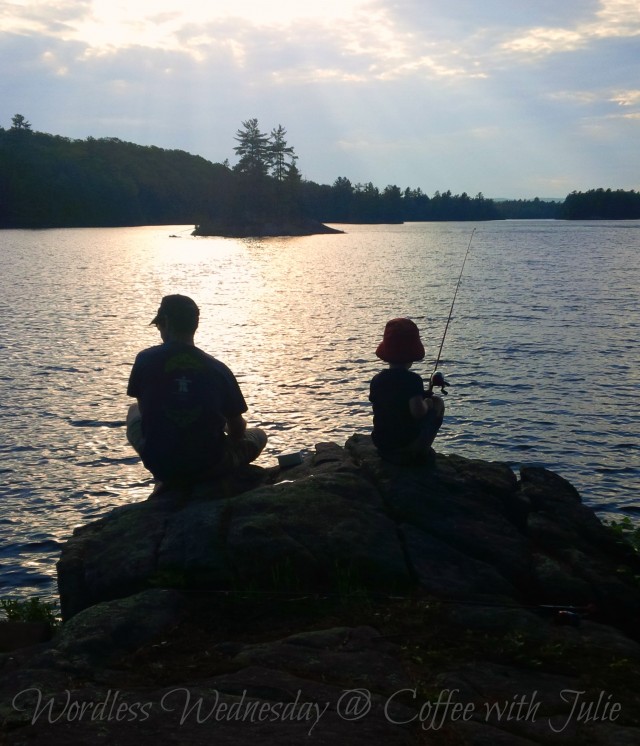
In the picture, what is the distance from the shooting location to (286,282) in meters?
54.1

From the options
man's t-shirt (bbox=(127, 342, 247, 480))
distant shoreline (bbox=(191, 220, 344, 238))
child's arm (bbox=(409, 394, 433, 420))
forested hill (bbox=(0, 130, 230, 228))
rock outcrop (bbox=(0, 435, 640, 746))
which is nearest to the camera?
rock outcrop (bbox=(0, 435, 640, 746))

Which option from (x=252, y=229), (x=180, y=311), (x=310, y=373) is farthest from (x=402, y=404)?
(x=252, y=229)

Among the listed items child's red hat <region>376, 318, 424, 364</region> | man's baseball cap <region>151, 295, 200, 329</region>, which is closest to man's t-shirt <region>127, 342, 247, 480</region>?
man's baseball cap <region>151, 295, 200, 329</region>

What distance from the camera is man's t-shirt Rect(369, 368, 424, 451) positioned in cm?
784

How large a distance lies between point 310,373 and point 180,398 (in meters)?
14.3

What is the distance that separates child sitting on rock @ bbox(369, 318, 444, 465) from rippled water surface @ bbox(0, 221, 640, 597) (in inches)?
161

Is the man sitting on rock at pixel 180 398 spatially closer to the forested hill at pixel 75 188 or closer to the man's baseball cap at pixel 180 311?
the man's baseball cap at pixel 180 311

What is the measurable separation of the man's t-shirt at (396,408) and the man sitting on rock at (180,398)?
140cm

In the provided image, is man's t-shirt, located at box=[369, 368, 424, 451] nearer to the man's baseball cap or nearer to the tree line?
the man's baseball cap

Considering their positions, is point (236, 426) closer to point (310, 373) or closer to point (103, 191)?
point (310, 373)

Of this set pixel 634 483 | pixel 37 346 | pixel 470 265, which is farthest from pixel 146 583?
pixel 470 265

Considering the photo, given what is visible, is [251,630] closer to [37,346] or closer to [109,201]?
[37,346]

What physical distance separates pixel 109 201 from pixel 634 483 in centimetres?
18238

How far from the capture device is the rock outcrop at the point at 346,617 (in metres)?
4.33
